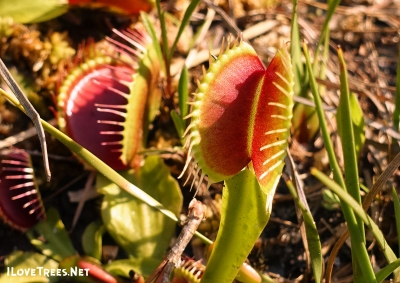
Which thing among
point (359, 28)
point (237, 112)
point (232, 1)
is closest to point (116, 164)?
point (237, 112)

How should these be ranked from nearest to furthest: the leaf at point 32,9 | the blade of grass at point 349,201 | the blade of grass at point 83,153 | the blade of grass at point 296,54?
the blade of grass at point 349,201, the blade of grass at point 83,153, the blade of grass at point 296,54, the leaf at point 32,9

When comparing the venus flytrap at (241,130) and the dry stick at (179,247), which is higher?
the venus flytrap at (241,130)

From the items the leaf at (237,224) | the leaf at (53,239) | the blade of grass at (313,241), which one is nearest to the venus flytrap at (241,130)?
the leaf at (237,224)

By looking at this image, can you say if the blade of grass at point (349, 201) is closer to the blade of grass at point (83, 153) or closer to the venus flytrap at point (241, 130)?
the venus flytrap at point (241, 130)

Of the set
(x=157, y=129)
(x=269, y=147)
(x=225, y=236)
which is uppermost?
(x=269, y=147)

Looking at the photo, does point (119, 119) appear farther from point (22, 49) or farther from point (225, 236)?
point (225, 236)

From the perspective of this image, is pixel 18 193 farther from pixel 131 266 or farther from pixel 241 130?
pixel 241 130

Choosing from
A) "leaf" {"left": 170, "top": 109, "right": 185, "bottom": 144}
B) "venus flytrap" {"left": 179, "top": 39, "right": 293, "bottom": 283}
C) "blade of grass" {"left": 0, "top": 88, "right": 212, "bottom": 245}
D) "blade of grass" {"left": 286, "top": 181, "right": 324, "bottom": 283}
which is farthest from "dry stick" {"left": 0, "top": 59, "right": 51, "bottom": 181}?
"blade of grass" {"left": 286, "top": 181, "right": 324, "bottom": 283}
